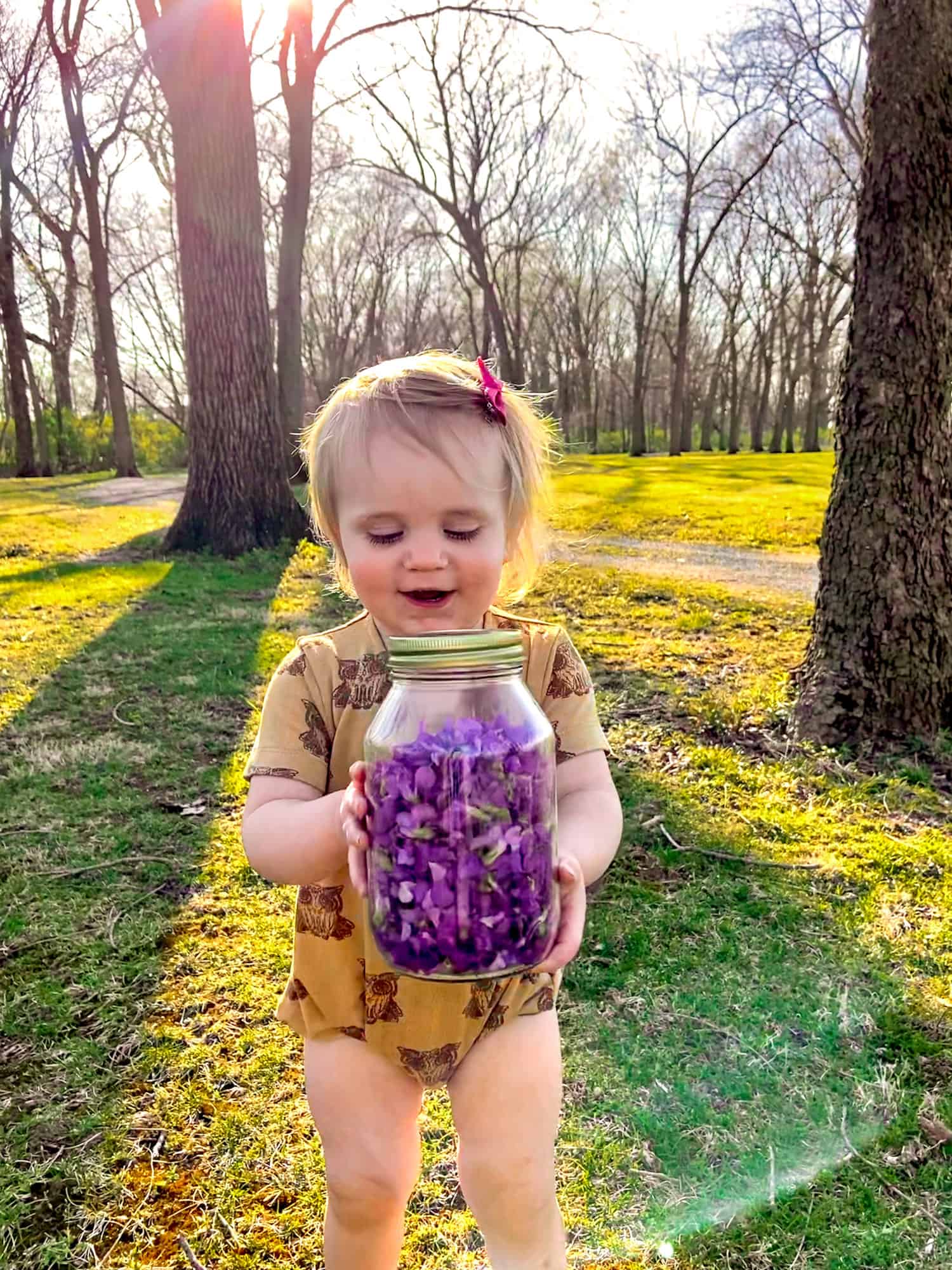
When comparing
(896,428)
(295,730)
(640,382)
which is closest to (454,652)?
(295,730)

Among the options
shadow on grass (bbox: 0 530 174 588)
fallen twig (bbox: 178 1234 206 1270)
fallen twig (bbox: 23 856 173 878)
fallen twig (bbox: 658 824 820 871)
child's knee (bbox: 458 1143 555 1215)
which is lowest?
fallen twig (bbox: 178 1234 206 1270)

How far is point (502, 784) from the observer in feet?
3.67

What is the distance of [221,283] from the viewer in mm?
8281

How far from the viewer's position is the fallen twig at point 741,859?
315 centimetres

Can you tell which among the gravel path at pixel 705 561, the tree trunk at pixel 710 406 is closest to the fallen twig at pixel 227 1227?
the gravel path at pixel 705 561

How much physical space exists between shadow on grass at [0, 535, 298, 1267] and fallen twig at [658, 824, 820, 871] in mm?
1755

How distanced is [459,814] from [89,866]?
2.57 metres

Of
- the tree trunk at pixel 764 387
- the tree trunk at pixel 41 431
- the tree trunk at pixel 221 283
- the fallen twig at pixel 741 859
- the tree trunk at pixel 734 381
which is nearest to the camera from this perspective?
the fallen twig at pixel 741 859

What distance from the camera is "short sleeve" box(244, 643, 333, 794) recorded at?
153cm

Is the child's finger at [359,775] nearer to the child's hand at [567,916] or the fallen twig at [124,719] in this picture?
the child's hand at [567,916]

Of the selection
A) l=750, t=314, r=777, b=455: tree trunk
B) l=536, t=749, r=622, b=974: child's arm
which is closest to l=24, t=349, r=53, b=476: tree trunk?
l=750, t=314, r=777, b=455: tree trunk

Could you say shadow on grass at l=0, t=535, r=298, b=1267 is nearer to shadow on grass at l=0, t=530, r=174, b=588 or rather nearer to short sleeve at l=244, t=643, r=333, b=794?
short sleeve at l=244, t=643, r=333, b=794

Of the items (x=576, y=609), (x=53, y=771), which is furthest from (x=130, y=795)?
(x=576, y=609)

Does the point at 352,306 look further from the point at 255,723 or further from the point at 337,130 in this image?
the point at 255,723
